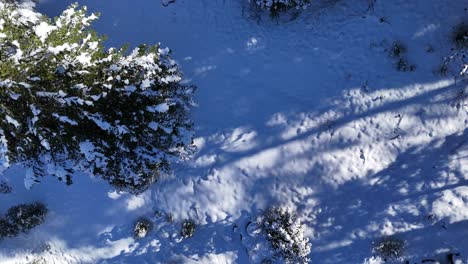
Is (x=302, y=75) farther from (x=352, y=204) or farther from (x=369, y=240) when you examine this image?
(x=369, y=240)

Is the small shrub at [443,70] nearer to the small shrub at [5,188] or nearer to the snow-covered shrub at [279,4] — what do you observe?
the snow-covered shrub at [279,4]

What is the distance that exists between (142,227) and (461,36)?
9567mm

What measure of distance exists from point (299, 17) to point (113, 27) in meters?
4.95

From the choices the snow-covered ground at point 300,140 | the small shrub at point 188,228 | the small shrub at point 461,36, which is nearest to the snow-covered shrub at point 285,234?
the snow-covered ground at point 300,140

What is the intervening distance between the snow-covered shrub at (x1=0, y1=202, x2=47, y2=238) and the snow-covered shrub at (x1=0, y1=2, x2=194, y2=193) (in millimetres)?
3206

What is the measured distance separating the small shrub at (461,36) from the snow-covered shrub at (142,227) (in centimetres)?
919

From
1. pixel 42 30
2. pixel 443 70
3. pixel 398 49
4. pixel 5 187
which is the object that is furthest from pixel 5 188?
pixel 443 70

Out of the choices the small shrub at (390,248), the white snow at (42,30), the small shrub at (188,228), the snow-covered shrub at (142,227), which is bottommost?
the small shrub at (390,248)

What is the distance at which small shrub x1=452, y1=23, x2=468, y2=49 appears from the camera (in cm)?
1066

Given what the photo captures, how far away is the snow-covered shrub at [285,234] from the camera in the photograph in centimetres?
1108

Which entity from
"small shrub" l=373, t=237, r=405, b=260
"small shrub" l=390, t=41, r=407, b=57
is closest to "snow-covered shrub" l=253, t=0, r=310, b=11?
"small shrub" l=390, t=41, r=407, b=57

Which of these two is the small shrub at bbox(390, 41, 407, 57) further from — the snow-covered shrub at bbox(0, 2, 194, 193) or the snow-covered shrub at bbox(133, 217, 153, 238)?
the snow-covered shrub at bbox(133, 217, 153, 238)

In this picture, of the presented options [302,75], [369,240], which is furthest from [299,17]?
[369,240]

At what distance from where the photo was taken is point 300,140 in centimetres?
1131
